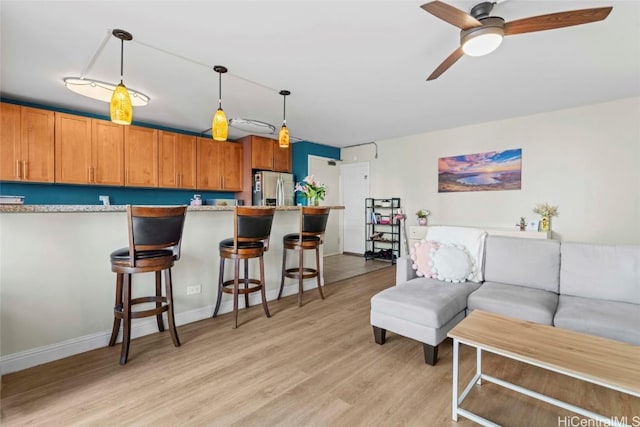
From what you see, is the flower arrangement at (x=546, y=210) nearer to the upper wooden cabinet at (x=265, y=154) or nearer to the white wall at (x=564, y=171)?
the white wall at (x=564, y=171)

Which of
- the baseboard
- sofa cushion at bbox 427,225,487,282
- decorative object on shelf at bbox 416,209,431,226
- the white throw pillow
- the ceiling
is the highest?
the ceiling

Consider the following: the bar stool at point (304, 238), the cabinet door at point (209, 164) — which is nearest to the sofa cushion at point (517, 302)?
the bar stool at point (304, 238)

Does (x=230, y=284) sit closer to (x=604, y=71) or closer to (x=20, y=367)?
(x=20, y=367)

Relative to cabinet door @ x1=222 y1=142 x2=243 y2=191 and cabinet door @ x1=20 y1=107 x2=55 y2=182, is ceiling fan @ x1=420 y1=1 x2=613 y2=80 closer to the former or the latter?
cabinet door @ x1=222 y1=142 x2=243 y2=191

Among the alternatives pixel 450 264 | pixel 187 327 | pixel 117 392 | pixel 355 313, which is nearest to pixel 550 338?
pixel 450 264

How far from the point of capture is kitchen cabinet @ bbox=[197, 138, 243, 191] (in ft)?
16.7

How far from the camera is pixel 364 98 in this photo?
3.62m

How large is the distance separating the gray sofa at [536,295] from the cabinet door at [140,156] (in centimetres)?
398

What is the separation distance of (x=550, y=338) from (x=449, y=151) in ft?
13.5

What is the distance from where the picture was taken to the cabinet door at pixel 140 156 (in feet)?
14.0

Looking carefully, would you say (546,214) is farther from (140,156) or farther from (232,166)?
(140,156)

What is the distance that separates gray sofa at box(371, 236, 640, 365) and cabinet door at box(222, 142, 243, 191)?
3.99 metres

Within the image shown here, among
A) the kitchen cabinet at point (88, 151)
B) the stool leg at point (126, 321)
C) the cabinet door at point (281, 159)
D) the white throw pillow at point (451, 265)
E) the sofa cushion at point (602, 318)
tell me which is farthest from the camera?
the cabinet door at point (281, 159)

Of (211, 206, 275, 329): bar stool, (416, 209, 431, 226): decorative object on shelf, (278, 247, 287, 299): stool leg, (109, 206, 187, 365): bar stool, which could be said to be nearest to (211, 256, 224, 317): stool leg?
(211, 206, 275, 329): bar stool
